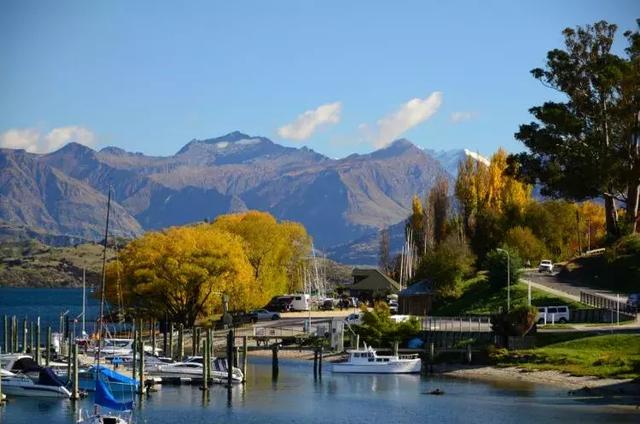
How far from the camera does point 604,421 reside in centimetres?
6500

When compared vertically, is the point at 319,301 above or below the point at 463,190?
below

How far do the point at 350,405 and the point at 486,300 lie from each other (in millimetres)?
41773

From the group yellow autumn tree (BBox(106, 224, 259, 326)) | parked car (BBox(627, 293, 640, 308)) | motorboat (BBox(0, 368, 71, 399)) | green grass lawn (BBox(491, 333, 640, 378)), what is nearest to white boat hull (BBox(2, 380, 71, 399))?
motorboat (BBox(0, 368, 71, 399))

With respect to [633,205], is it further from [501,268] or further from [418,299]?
[418,299]

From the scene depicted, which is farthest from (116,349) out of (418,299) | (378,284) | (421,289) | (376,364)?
(378,284)

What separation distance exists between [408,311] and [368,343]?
22.8 metres

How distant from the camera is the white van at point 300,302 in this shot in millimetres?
149250

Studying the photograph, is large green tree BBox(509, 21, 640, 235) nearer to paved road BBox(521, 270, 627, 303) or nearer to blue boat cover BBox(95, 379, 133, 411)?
paved road BBox(521, 270, 627, 303)

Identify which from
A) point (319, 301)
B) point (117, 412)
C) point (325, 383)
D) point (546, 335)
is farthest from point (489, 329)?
point (319, 301)

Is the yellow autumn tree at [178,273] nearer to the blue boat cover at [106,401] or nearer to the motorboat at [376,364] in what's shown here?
the motorboat at [376,364]

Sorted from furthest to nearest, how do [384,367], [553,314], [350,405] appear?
[553,314], [384,367], [350,405]

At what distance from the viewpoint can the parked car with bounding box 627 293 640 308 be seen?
10181cm

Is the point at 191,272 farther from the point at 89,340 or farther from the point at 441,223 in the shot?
the point at 441,223

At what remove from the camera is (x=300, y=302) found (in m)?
150
